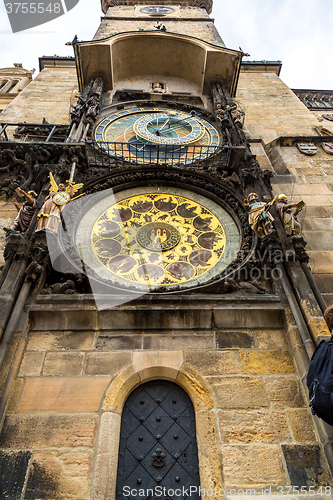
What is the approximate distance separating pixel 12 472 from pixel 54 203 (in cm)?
357

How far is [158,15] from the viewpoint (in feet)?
64.3

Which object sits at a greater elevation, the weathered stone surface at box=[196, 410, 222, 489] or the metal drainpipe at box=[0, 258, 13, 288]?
the metal drainpipe at box=[0, 258, 13, 288]

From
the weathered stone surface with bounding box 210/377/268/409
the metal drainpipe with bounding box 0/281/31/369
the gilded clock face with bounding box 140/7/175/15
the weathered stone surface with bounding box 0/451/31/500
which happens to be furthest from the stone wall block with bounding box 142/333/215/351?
the gilded clock face with bounding box 140/7/175/15

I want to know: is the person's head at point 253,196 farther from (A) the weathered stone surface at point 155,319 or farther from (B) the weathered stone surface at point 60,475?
(B) the weathered stone surface at point 60,475

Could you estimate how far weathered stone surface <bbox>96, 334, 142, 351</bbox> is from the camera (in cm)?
470

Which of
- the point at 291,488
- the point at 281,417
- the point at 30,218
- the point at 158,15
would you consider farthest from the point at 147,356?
the point at 158,15

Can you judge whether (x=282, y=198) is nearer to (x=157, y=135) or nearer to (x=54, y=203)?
(x=54, y=203)

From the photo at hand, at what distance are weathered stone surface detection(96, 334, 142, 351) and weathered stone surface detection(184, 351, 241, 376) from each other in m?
0.60

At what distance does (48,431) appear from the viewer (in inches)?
155

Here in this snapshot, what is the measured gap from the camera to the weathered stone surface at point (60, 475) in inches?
139

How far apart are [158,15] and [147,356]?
19.7m

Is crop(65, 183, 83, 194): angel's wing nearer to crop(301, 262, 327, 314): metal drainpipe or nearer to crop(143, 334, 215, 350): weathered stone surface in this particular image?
crop(143, 334, 215, 350): weathered stone surface

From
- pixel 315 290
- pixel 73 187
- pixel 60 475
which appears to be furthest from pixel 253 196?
pixel 60 475

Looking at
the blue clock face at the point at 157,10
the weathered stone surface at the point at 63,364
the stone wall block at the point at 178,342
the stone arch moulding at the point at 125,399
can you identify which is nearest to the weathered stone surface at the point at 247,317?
the stone wall block at the point at 178,342
